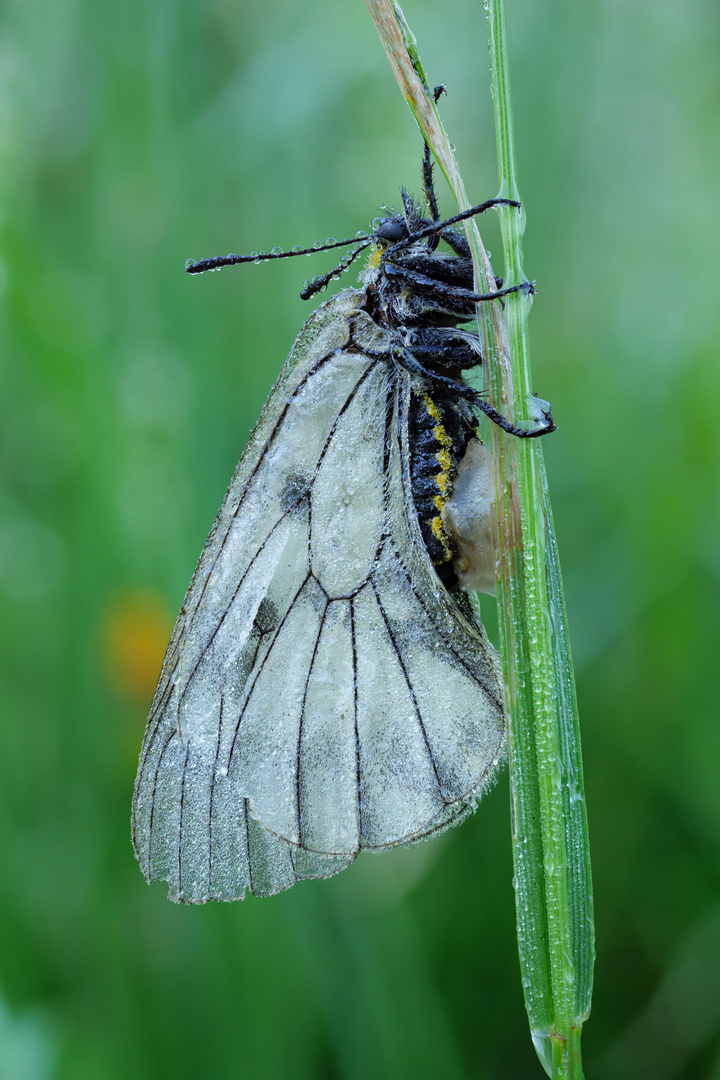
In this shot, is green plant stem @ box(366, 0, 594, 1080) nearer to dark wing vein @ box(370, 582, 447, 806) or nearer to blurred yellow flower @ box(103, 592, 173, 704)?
dark wing vein @ box(370, 582, 447, 806)

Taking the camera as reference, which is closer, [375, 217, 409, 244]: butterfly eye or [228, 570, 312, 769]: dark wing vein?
[228, 570, 312, 769]: dark wing vein

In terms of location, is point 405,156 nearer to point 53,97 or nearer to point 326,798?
point 53,97

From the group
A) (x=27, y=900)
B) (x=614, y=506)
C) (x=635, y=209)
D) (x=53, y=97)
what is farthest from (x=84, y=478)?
(x=635, y=209)

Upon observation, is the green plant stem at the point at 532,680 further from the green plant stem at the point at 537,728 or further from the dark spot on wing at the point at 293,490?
the dark spot on wing at the point at 293,490

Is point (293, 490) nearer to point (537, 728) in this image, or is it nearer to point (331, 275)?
point (331, 275)

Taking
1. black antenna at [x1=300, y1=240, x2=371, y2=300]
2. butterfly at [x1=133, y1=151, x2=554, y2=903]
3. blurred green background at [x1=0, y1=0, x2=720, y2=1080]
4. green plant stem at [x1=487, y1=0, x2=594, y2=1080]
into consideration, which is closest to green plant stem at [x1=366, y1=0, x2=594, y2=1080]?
green plant stem at [x1=487, y1=0, x2=594, y2=1080]

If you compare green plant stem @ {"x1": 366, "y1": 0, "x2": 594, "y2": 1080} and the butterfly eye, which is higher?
the butterfly eye
